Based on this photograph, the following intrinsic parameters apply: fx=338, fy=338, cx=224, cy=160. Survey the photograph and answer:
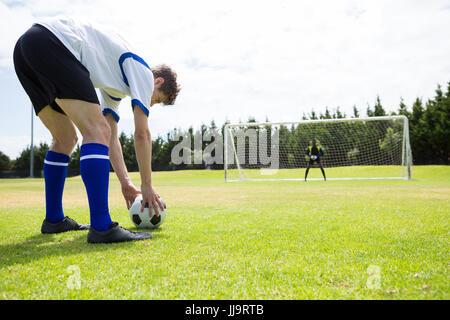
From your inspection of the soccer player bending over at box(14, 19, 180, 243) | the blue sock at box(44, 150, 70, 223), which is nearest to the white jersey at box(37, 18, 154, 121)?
the soccer player bending over at box(14, 19, 180, 243)

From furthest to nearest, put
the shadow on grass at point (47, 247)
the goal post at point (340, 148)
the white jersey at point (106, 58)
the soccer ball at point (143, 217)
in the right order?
the goal post at point (340, 148)
the soccer ball at point (143, 217)
the white jersey at point (106, 58)
the shadow on grass at point (47, 247)

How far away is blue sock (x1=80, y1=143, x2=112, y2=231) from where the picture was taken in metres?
2.68

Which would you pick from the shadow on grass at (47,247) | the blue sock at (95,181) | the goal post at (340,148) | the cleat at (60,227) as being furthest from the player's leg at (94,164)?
the goal post at (340,148)

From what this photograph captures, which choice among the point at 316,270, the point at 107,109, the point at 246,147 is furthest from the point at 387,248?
the point at 246,147

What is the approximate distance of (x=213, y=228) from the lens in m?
3.48

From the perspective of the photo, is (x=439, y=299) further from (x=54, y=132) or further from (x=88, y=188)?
(x=54, y=132)

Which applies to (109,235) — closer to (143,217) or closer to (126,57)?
(143,217)

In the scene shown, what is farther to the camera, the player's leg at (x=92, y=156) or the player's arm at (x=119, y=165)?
the player's arm at (x=119, y=165)

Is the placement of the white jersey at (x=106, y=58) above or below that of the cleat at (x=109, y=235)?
above

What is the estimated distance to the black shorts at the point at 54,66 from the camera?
8.68 ft

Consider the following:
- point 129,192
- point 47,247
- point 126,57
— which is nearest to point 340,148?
point 129,192

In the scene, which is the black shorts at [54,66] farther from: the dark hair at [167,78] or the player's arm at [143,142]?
the dark hair at [167,78]

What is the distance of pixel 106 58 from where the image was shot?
2.88 meters

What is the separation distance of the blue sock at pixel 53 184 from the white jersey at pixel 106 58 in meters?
0.97
